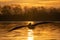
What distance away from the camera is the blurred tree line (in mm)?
2332

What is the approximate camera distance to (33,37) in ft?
7.33

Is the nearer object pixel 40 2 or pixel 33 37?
pixel 33 37

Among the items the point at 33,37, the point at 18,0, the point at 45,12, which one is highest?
the point at 18,0

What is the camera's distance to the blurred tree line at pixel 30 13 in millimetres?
2332

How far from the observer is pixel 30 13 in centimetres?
233

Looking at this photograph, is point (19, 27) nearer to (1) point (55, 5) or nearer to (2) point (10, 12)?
(2) point (10, 12)

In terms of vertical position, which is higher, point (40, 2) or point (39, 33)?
point (40, 2)

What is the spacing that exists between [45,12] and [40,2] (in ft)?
0.47

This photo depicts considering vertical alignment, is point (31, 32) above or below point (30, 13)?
below

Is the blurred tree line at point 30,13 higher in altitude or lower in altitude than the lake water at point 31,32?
higher

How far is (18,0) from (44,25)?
1.42 ft

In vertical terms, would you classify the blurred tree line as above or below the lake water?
above

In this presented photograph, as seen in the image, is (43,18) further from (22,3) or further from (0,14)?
(0,14)

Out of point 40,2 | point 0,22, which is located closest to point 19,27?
point 0,22
